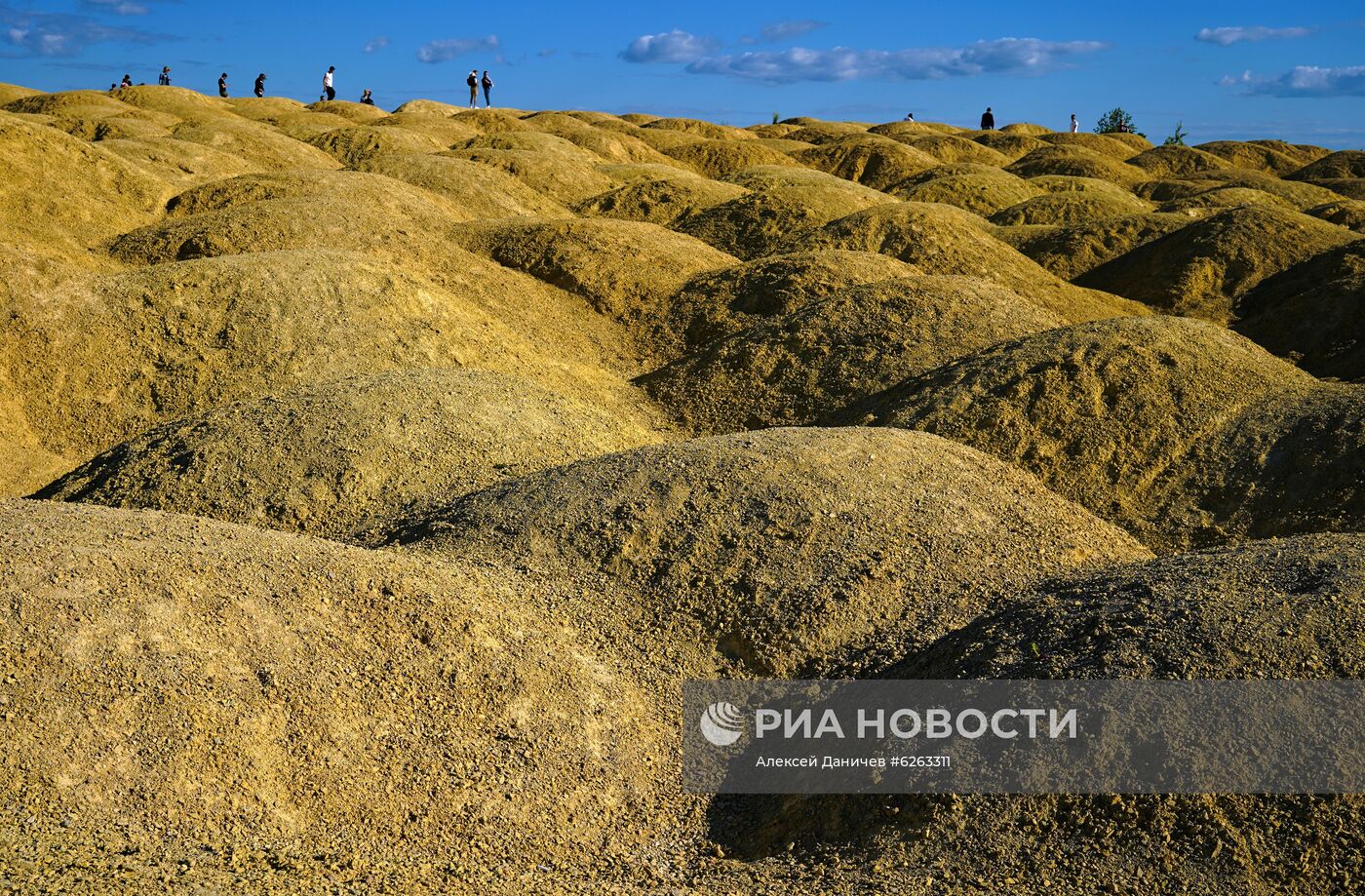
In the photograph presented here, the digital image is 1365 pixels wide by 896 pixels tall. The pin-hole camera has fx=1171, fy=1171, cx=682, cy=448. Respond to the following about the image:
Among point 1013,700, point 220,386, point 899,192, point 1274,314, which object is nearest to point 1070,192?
point 899,192

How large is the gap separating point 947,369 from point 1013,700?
6.49 meters

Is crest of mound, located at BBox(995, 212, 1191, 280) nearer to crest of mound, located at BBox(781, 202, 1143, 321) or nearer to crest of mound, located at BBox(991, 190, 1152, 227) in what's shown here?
crest of mound, located at BBox(991, 190, 1152, 227)

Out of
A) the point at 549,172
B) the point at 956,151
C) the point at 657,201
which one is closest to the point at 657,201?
the point at 657,201

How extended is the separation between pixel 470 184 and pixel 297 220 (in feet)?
19.1

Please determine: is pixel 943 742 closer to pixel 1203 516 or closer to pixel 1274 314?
pixel 1203 516

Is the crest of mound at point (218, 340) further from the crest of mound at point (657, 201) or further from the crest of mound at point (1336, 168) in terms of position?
the crest of mound at point (1336, 168)

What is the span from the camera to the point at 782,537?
7.21 m

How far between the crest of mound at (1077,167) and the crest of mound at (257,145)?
19.4 m

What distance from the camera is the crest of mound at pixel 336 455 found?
850 cm

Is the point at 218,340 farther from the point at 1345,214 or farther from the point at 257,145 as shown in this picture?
the point at 1345,214

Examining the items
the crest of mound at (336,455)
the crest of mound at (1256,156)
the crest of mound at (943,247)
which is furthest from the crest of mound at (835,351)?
the crest of mound at (1256,156)

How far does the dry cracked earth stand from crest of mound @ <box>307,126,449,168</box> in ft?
29.7

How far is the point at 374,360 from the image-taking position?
11648mm

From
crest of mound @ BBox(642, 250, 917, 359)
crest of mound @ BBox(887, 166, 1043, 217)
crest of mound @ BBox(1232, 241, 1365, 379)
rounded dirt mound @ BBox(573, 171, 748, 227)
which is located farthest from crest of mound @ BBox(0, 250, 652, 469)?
crest of mound @ BBox(887, 166, 1043, 217)
